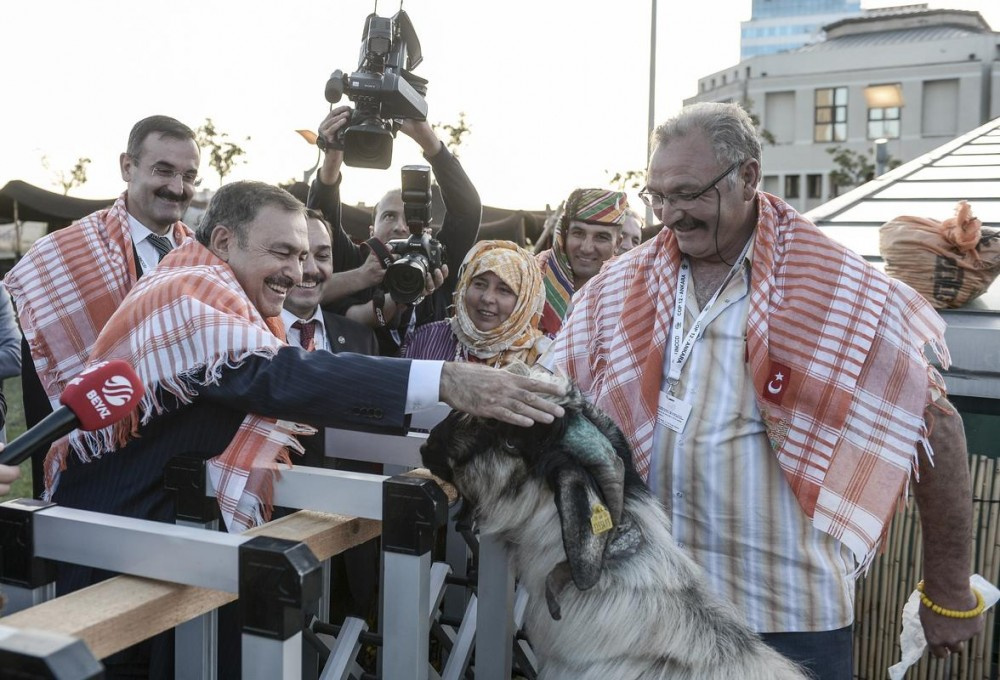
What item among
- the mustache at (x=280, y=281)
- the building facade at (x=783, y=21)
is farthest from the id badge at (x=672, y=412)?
the building facade at (x=783, y=21)

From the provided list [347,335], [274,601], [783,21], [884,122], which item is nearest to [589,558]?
[274,601]

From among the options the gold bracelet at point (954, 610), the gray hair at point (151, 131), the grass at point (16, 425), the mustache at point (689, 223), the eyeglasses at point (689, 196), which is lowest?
the grass at point (16, 425)

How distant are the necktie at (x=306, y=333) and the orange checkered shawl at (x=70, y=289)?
0.78 metres

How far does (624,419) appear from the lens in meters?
2.65

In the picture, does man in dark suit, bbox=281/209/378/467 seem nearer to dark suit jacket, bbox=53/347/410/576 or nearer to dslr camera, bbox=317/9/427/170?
dslr camera, bbox=317/9/427/170

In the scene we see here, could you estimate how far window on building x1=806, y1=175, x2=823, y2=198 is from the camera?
151 ft

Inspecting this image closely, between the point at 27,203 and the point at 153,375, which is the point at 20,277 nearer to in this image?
the point at 153,375

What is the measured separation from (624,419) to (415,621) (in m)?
1.07

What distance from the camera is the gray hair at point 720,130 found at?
2.51 metres

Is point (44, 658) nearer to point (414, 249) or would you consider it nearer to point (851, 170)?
point (414, 249)

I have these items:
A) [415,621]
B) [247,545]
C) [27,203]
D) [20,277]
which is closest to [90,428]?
[247,545]

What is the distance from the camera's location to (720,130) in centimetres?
252

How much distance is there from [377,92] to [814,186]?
46.8 metres

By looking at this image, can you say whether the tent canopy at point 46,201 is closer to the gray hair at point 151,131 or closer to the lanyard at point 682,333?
the gray hair at point 151,131
